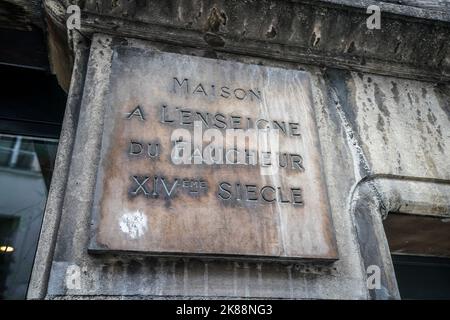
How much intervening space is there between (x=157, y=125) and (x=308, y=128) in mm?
822

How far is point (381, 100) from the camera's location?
2.56 meters

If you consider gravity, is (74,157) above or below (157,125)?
below

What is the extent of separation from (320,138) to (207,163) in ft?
2.33

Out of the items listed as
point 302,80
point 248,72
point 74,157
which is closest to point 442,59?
point 302,80

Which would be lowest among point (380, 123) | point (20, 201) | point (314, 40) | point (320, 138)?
point (320, 138)

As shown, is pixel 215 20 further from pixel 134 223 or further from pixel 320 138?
pixel 134 223

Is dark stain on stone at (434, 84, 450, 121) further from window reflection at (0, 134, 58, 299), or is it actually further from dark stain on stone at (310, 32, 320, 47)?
window reflection at (0, 134, 58, 299)

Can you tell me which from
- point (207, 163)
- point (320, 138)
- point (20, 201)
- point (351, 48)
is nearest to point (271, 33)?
point (351, 48)

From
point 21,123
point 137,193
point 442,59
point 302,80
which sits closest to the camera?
point 137,193

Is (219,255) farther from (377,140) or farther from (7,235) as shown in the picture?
(7,235)

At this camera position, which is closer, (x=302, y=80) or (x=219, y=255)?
(x=219, y=255)

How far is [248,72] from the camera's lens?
2.39 m

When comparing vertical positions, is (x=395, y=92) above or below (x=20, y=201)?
above

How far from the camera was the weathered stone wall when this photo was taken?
1.74 m
